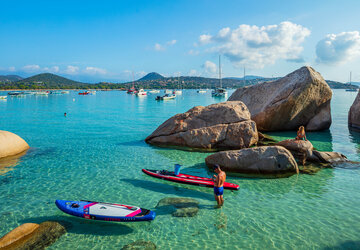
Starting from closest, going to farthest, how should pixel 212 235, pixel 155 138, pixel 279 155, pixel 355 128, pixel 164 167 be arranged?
1. pixel 212 235
2. pixel 279 155
3. pixel 164 167
4. pixel 155 138
5. pixel 355 128

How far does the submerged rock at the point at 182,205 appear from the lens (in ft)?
33.6

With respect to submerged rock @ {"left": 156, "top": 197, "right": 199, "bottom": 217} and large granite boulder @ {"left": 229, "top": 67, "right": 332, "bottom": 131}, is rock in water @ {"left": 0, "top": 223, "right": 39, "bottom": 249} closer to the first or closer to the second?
submerged rock @ {"left": 156, "top": 197, "right": 199, "bottom": 217}

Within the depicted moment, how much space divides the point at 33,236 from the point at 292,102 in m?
24.3

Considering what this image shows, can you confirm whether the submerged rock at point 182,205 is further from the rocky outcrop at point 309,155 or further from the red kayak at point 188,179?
the rocky outcrop at point 309,155

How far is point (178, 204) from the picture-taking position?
11.0m

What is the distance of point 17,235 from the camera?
27.7 feet

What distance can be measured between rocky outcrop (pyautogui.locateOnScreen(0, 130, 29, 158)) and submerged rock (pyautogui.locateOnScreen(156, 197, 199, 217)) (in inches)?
547

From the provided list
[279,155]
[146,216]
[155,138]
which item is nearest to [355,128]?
[279,155]

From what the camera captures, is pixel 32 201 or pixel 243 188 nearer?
pixel 32 201

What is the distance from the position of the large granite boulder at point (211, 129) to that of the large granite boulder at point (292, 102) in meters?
5.95

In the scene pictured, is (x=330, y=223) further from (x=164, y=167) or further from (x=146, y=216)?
(x=164, y=167)

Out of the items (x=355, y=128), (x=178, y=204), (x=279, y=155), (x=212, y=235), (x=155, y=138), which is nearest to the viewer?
(x=212, y=235)

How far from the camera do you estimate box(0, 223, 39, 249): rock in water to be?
8148mm

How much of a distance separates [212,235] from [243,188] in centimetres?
454
